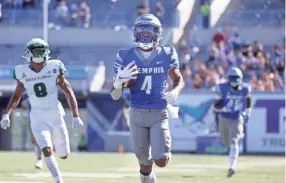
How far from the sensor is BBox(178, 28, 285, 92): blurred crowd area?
78.4ft

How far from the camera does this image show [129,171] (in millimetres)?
14617

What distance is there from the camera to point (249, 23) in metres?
26.8

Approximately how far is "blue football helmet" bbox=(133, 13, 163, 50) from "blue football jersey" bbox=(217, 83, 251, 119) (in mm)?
5907

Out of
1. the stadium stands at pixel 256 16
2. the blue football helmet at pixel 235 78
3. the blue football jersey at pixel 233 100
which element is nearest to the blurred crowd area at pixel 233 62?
the stadium stands at pixel 256 16

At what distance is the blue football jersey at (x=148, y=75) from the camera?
29.8 feet

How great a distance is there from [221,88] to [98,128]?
937 centimetres

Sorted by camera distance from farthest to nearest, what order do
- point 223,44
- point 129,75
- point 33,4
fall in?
1. point 33,4
2. point 223,44
3. point 129,75

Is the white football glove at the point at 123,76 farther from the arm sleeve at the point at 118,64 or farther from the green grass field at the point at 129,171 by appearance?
the green grass field at the point at 129,171

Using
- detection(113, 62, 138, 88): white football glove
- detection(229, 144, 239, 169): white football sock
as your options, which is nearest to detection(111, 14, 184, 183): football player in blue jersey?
detection(113, 62, 138, 88): white football glove

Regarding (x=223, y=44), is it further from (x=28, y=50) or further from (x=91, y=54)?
(x=28, y=50)

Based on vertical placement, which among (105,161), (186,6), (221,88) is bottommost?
(105,161)

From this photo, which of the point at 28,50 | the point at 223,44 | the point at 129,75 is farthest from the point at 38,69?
the point at 223,44

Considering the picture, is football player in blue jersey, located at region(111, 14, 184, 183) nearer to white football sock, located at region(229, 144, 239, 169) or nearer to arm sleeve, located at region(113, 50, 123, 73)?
arm sleeve, located at region(113, 50, 123, 73)

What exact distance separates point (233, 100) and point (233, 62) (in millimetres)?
9954
